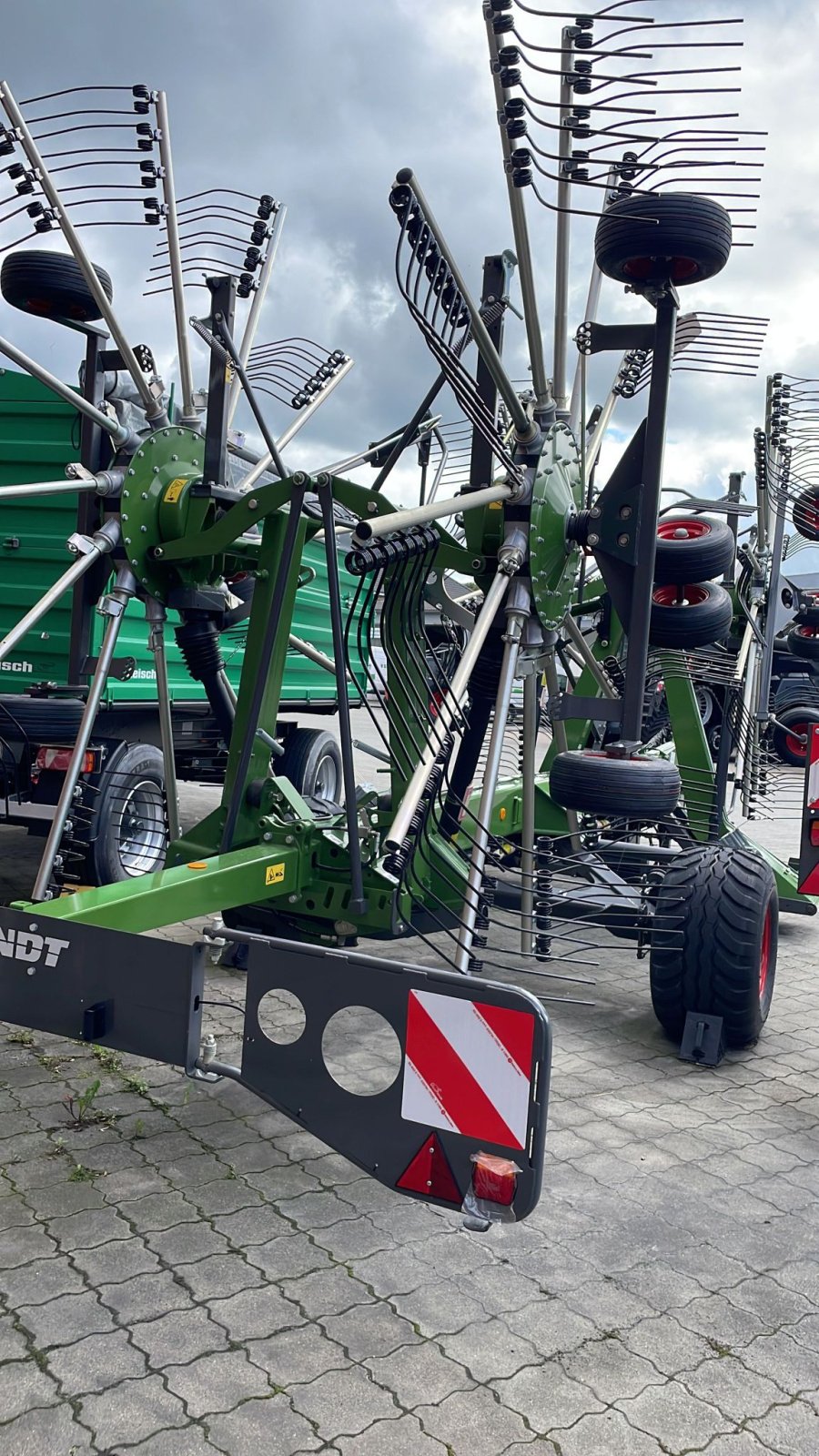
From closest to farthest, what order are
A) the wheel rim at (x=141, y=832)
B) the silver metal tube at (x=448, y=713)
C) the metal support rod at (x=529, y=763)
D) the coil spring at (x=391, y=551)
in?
the silver metal tube at (x=448, y=713), the coil spring at (x=391, y=551), the metal support rod at (x=529, y=763), the wheel rim at (x=141, y=832)

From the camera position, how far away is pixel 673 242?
3.61 meters

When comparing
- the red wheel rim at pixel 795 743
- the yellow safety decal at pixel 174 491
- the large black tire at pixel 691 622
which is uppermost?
the yellow safety decal at pixel 174 491

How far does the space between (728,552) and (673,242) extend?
1089 millimetres

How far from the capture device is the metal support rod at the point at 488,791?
128 inches

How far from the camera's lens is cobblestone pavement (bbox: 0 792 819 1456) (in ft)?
7.70

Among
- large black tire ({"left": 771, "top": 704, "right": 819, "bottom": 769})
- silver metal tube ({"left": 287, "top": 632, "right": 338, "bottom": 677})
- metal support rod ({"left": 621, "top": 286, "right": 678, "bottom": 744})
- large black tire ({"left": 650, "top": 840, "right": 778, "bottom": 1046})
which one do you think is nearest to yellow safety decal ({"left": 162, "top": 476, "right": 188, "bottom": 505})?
silver metal tube ({"left": 287, "top": 632, "right": 338, "bottom": 677})

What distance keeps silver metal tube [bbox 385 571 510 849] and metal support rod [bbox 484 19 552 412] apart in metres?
0.78

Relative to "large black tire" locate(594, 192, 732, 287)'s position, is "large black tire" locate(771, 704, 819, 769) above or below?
below

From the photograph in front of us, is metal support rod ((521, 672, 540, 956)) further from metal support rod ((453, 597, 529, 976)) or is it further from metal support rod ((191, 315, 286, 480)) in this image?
metal support rod ((191, 315, 286, 480))

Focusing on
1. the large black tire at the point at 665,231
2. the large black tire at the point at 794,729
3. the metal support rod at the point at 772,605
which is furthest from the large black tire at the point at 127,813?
the large black tire at the point at 794,729

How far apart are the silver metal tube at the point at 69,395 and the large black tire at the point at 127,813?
2.06 metres

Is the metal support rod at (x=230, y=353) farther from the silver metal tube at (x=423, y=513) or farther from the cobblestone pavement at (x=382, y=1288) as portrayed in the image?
the cobblestone pavement at (x=382, y=1288)

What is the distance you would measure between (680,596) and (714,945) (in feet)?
4.55

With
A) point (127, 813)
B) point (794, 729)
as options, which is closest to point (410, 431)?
point (127, 813)
